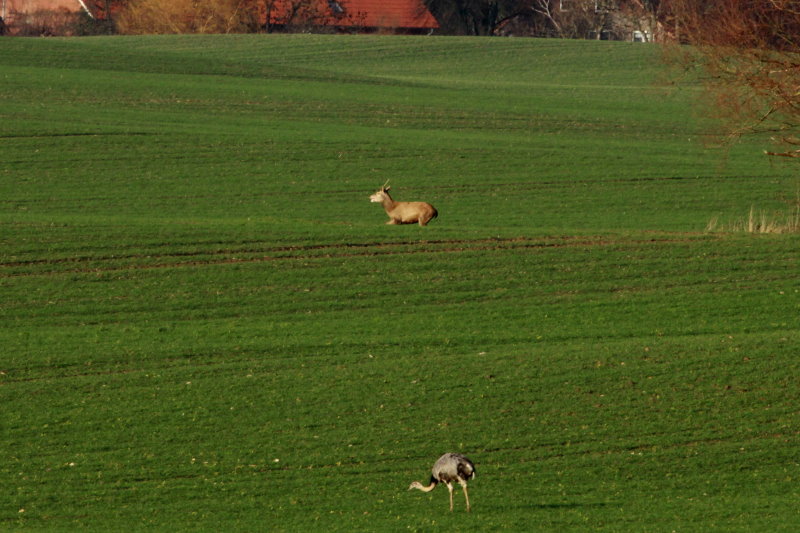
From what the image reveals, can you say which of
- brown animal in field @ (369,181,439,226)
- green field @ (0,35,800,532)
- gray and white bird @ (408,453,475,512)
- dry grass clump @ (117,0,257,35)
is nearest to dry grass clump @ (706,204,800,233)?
green field @ (0,35,800,532)

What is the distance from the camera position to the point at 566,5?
4604 inches

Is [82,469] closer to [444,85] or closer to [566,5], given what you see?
[444,85]

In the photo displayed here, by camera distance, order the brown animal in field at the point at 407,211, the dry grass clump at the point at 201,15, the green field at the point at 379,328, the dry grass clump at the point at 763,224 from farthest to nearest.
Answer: the dry grass clump at the point at 201,15
the dry grass clump at the point at 763,224
the brown animal in field at the point at 407,211
the green field at the point at 379,328

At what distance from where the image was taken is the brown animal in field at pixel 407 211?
3409 centimetres

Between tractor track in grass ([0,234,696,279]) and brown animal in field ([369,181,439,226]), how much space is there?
5.69ft

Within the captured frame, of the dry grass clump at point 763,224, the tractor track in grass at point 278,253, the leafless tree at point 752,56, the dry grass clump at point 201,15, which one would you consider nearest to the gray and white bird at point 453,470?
the tractor track in grass at point 278,253

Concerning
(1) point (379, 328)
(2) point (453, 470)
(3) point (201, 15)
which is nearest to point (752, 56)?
(1) point (379, 328)

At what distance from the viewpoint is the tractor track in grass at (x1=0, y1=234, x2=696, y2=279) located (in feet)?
96.9

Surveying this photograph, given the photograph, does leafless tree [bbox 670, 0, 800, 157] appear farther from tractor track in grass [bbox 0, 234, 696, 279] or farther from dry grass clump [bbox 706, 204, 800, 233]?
tractor track in grass [bbox 0, 234, 696, 279]

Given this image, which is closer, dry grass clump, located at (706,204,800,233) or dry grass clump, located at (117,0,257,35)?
dry grass clump, located at (706,204,800,233)

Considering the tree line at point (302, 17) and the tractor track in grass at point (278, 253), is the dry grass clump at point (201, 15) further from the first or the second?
the tractor track in grass at point (278, 253)

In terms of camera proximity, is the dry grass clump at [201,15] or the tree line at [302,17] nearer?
the dry grass clump at [201,15]

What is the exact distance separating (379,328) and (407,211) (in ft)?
29.9

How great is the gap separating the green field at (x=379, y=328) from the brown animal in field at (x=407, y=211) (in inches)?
24.4
